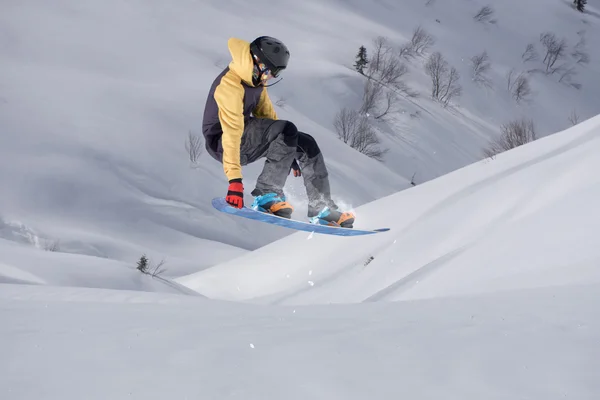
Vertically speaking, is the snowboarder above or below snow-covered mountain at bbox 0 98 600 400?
above

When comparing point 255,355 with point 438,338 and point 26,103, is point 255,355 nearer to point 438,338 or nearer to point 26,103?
point 438,338

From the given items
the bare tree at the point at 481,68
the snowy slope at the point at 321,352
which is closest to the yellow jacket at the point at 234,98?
the snowy slope at the point at 321,352

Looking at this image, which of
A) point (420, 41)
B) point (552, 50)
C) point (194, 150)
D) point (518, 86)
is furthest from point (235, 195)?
point (552, 50)

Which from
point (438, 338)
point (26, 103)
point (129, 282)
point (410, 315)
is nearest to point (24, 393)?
point (438, 338)

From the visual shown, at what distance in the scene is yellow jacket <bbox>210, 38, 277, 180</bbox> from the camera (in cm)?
467

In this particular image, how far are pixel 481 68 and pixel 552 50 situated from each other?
1069cm

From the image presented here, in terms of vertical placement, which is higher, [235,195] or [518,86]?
[518,86]

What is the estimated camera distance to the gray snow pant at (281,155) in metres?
5.04

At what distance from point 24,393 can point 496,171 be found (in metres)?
7.36

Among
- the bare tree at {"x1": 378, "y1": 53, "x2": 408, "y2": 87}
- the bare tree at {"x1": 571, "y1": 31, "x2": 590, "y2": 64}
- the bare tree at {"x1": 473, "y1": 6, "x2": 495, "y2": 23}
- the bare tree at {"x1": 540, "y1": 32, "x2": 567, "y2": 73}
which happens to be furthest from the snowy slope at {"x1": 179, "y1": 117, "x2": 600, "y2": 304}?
the bare tree at {"x1": 473, "y1": 6, "x2": 495, "y2": 23}

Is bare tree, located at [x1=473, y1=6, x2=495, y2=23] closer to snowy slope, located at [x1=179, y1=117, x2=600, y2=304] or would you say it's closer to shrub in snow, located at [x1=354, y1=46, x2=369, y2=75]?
shrub in snow, located at [x1=354, y1=46, x2=369, y2=75]

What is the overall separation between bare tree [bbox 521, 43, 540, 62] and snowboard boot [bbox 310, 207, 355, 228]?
58121mm

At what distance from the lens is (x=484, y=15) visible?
6209cm

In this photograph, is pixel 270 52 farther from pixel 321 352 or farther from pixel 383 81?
pixel 383 81
